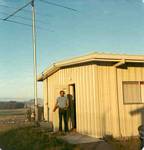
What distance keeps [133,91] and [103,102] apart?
158 cm

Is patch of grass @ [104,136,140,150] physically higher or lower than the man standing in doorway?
lower

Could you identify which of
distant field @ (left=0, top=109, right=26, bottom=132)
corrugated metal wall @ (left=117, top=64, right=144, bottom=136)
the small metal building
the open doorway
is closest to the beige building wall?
the small metal building

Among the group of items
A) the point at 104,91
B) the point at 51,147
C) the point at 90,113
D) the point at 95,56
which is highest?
the point at 95,56

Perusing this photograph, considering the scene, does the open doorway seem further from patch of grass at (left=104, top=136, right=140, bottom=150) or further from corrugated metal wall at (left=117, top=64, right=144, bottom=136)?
Answer: patch of grass at (left=104, top=136, right=140, bottom=150)

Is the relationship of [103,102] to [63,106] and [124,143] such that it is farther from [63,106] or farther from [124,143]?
[63,106]

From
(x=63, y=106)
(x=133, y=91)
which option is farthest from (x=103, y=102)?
(x=63, y=106)

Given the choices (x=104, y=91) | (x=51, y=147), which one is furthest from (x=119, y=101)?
(x=51, y=147)

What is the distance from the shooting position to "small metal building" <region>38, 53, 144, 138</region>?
13945mm

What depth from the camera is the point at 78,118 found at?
15.2 m

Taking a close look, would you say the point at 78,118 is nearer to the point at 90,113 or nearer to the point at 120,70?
the point at 90,113

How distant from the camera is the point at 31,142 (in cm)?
1366

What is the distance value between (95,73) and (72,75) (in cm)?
205

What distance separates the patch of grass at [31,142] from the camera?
12.4 m

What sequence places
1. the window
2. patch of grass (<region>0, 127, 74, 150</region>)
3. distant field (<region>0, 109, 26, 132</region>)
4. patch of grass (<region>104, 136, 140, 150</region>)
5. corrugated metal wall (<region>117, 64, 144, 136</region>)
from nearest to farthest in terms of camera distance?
patch of grass (<region>104, 136, 140, 150</region>) → patch of grass (<region>0, 127, 74, 150</region>) → corrugated metal wall (<region>117, 64, 144, 136</region>) → the window → distant field (<region>0, 109, 26, 132</region>)
